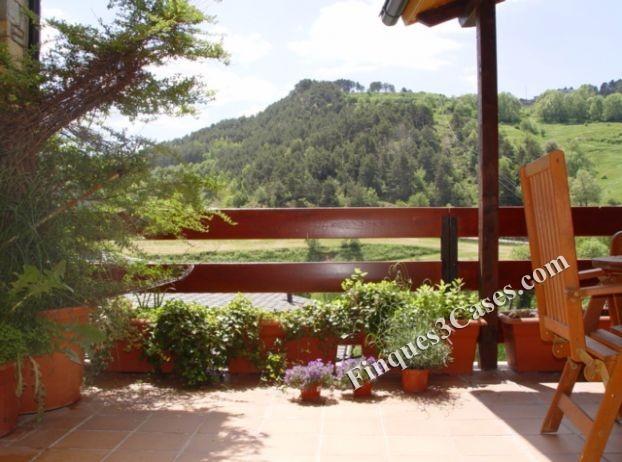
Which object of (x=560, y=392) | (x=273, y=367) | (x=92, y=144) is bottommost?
(x=273, y=367)

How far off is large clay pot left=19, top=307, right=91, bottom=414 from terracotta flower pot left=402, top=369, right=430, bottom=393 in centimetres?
176

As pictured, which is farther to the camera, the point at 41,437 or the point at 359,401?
the point at 359,401

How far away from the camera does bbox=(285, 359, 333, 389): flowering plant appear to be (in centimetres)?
323

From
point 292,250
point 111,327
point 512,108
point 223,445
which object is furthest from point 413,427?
point 512,108

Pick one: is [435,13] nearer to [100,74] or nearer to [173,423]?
[100,74]

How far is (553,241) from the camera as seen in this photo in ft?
7.62

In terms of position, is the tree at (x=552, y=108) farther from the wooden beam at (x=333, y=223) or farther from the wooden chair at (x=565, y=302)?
the wooden chair at (x=565, y=302)

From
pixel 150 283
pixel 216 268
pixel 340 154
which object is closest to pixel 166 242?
pixel 216 268

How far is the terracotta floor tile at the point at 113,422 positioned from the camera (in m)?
2.84

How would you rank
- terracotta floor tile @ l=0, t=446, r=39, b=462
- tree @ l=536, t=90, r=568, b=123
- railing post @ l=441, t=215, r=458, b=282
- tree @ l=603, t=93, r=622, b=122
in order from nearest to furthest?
1. terracotta floor tile @ l=0, t=446, r=39, b=462
2. railing post @ l=441, t=215, r=458, b=282
3. tree @ l=536, t=90, r=568, b=123
4. tree @ l=603, t=93, r=622, b=122

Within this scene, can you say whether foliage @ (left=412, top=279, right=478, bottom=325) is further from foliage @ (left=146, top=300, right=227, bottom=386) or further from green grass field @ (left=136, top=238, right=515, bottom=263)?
foliage @ (left=146, top=300, right=227, bottom=386)

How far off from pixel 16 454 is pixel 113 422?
511 mm

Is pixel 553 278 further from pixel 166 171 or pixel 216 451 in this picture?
pixel 166 171

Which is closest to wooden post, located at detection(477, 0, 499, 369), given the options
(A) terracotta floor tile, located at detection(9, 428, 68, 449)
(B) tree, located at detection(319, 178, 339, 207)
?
(B) tree, located at detection(319, 178, 339, 207)
